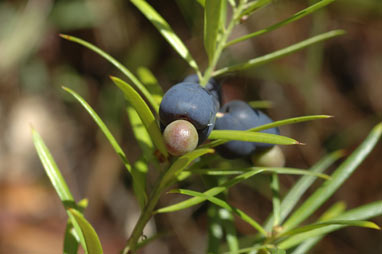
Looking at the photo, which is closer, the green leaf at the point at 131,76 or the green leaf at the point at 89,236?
the green leaf at the point at 89,236

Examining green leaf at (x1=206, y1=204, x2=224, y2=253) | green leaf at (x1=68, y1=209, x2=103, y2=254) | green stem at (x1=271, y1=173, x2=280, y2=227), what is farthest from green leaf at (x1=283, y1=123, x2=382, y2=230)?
green leaf at (x1=68, y1=209, x2=103, y2=254)

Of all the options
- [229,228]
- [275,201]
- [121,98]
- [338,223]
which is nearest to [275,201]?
[275,201]

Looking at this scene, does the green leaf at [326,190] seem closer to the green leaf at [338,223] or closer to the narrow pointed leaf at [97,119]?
the green leaf at [338,223]

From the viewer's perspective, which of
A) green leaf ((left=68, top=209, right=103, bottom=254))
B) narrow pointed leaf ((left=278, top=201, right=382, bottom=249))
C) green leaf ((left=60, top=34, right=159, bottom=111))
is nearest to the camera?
green leaf ((left=68, top=209, right=103, bottom=254))

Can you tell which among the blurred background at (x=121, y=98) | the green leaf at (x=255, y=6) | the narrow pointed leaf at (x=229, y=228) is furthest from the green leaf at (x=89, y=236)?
the blurred background at (x=121, y=98)

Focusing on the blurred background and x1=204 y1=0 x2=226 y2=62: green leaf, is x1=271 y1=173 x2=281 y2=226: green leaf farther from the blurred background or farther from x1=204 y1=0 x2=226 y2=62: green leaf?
the blurred background

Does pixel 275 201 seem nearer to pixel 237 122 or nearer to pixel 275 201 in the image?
pixel 275 201
